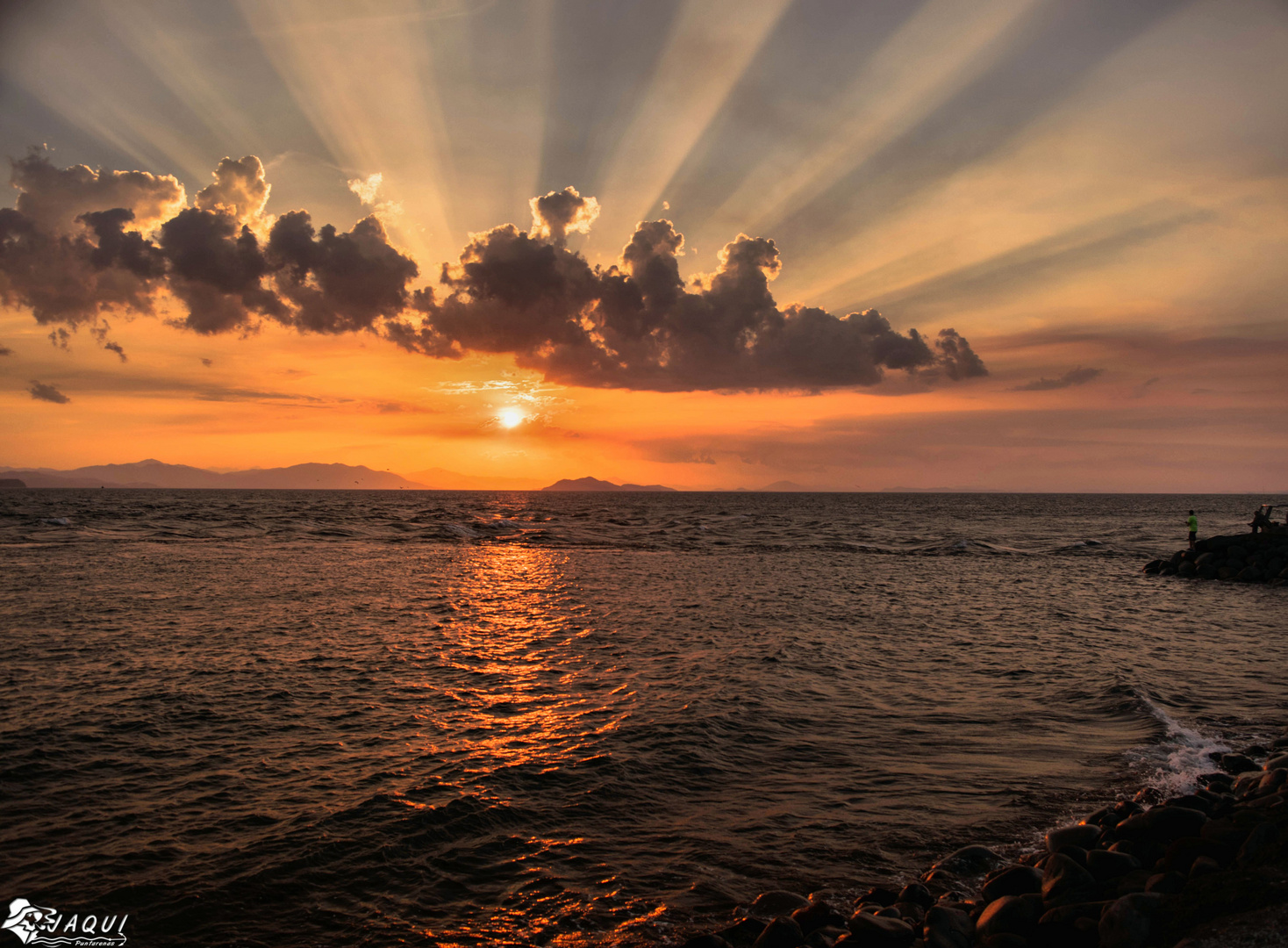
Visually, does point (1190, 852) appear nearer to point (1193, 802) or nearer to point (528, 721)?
point (1193, 802)

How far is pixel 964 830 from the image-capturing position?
930cm

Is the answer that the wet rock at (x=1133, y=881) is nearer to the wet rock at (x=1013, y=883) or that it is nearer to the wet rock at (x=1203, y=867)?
the wet rock at (x=1203, y=867)

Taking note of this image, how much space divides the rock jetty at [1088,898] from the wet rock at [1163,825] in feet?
0.04

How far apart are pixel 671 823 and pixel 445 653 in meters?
11.4

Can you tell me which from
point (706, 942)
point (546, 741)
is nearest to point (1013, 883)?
point (706, 942)

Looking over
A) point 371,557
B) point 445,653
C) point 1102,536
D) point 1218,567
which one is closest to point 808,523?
point 1102,536

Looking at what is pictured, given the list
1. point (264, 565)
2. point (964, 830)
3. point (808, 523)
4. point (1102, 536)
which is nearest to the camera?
point (964, 830)

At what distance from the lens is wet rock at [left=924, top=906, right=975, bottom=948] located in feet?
21.0

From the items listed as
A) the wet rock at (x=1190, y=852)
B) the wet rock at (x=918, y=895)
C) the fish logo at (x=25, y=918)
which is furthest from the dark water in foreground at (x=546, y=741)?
the wet rock at (x=1190, y=852)

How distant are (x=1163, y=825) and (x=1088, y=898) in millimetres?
2303

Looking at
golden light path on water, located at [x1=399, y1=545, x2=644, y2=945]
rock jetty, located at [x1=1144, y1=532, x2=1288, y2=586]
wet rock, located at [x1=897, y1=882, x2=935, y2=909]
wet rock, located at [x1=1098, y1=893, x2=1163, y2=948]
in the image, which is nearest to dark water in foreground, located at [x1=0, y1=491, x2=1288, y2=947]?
golden light path on water, located at [x1=399, y1=545, x2=644, y2=945]

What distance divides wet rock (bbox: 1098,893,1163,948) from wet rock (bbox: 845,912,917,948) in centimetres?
166

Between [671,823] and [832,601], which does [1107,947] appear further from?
[832,601]

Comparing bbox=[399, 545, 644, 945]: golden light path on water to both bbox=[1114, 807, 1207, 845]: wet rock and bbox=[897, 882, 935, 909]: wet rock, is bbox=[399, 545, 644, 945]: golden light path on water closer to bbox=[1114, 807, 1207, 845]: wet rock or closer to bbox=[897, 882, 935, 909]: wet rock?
bbox=[897, 882, 935, 909]: wet rock
